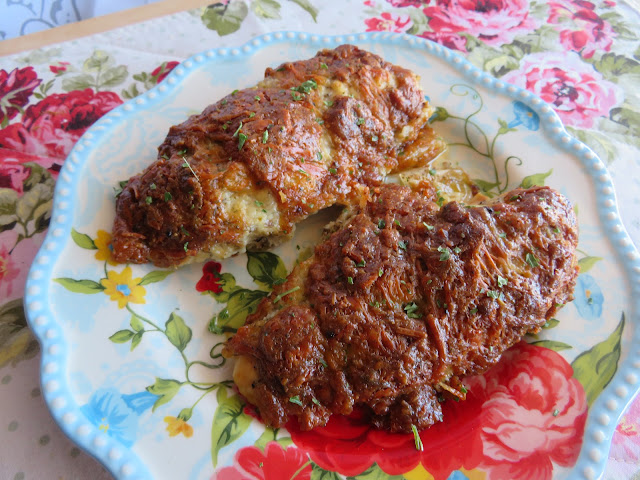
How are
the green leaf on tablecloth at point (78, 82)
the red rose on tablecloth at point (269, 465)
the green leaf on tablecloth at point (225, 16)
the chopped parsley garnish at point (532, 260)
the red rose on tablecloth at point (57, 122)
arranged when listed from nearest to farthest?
the red rose on tablecloth at point (269, 465) → the chopped parsley garnish at point (532, 260) → the red rose on tablecloth at point (57, 122) → the green leaf on tablecloth at point (78, 82) → the green leaf on tablecloth at point (225, 16)

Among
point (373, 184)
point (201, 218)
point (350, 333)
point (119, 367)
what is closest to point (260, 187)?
point (201, 218)

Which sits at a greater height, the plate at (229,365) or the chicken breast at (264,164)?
the chicken breast at (264,164)

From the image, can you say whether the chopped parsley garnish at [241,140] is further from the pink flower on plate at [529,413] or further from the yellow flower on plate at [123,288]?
the pink flower on plate at [529,413]

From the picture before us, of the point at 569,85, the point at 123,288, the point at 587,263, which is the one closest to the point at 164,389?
the point at 123,288

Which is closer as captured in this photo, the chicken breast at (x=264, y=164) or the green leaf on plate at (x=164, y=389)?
the green leaf on plate at (x=164, y=389)

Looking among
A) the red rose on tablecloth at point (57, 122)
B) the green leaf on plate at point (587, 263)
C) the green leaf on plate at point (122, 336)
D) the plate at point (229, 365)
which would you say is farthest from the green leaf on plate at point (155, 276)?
the green leaf on plate at point (587, 263)

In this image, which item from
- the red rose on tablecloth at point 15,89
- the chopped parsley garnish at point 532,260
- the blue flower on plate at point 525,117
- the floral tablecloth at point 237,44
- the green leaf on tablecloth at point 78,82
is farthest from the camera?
the green leaf on tablecloth at point 78,82
